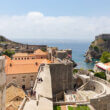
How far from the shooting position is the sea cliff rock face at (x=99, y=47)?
99125 mm

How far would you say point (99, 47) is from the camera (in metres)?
104

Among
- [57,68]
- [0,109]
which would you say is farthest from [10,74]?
[0,109]

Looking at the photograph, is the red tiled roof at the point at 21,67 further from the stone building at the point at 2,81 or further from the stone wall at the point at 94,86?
the stone building at the point at 2,81

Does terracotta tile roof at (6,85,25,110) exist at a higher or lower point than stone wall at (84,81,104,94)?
higher

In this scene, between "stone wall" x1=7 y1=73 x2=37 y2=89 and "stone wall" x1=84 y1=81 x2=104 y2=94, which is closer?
"stone wall" x1=7 y1=73 x2=37 y2=89

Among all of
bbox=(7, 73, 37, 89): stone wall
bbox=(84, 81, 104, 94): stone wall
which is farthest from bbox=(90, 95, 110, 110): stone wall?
bbox=(7, 73, 37, 89): stone wall

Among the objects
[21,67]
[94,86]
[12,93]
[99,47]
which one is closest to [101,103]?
[94,86]

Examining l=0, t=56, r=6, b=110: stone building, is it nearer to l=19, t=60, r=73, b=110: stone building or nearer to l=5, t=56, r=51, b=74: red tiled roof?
l=19, t=60, r=73, b=110: stone building

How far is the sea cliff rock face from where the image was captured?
99.1 metres

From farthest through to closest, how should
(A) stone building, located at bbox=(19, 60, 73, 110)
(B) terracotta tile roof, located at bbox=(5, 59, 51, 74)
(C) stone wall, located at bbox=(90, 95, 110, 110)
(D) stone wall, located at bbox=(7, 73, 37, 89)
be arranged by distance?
(B) terracotta tile roof, located at bbox=(5, 59, 51, 74)
(D) stone wall, located at bbox=(7, 73, 37, 89)
(A) stone building, located at bbox=(19, 60, 73, 110)
(C) stone wall, located at bbox=(90, 95, 110, 110)

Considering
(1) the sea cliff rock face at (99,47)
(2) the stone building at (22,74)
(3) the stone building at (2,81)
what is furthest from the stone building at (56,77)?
(1) the sea cliff rock face at (99,47)

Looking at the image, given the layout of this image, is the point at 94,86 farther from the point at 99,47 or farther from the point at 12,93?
the point at 99,47

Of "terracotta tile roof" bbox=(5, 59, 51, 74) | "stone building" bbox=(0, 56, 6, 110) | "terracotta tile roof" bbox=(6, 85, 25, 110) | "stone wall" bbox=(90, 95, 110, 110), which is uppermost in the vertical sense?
"stone building" bbox=(0, 56, 6, 110)

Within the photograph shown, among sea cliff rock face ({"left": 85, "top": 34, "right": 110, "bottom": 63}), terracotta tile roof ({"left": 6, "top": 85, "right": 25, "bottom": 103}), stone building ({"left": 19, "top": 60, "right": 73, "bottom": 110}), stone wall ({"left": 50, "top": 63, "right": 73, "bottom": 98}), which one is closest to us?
terracotta tile roof ({"left": 6, "top": 85, "right": 25, "bottom": 103})
